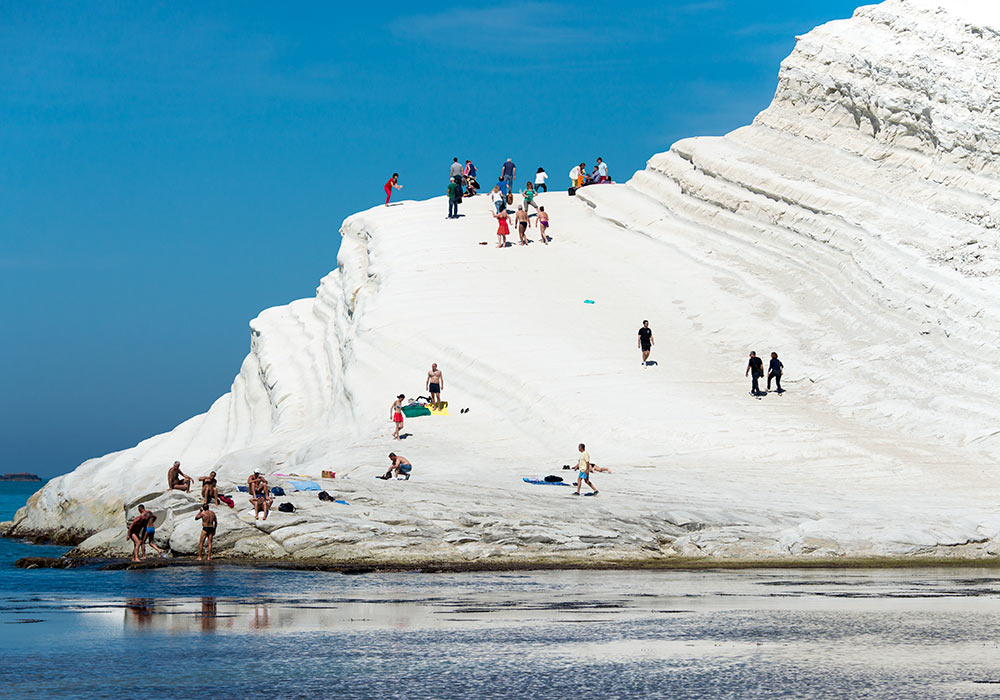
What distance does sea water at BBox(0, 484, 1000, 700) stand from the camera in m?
9.47

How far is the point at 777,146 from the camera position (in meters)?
41.9

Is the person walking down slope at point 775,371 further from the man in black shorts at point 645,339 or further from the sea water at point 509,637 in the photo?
the sea water at point 509,637

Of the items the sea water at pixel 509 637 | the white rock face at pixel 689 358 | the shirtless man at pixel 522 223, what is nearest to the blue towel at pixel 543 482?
the white rock face at pixel 689 358

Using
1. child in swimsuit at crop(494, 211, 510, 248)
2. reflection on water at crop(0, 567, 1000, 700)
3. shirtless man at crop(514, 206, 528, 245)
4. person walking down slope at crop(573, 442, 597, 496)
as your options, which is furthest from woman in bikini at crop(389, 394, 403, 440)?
shirtless man at crop(514, 206, 528, 245)

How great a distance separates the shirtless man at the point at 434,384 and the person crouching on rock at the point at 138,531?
967 centimetres

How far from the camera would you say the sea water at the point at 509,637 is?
9469mm

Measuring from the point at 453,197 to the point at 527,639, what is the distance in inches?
1301

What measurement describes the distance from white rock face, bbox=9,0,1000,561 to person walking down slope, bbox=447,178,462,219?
3.60 ft

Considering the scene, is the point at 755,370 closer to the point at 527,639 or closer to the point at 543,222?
the point at 543,222

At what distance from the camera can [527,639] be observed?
11.8 m

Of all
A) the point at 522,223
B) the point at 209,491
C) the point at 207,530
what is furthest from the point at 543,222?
the point at 207,530

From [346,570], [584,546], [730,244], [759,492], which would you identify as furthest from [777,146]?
[346,570]

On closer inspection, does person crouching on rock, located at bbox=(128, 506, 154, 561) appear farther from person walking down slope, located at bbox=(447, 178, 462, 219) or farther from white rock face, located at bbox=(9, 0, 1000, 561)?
person walking down slope, located at bbox=(447, 178, 462, 219)

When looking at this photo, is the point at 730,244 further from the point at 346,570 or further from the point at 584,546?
the point at 346,570
